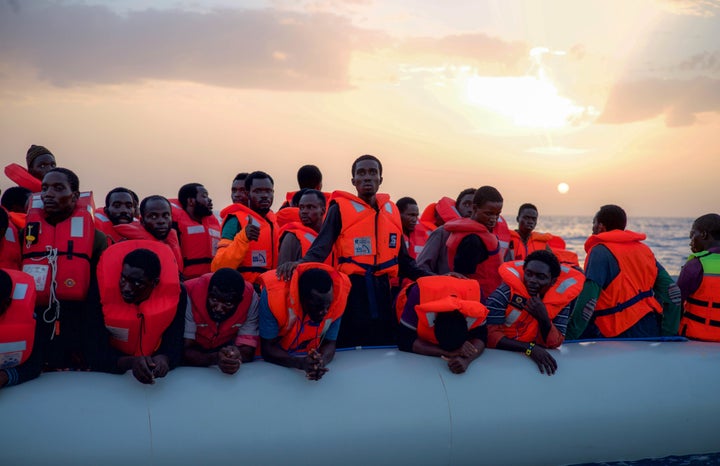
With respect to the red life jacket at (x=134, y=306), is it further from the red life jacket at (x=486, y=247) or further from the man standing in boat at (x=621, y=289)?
the man standing in boat at (x=621, y=289)

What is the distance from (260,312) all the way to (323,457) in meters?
0.82

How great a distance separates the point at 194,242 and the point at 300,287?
1.89 m

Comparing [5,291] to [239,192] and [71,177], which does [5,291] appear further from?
[239,192]

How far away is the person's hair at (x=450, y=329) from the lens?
3502 mm

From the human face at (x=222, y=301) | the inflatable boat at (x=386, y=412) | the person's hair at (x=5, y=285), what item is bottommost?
the inflatable boat at (x=386, y=412)

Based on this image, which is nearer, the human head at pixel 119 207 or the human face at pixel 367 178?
the human face at pixel 367 178

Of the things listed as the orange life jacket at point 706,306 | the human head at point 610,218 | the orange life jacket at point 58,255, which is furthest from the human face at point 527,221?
the orange life jacket at point 58,255

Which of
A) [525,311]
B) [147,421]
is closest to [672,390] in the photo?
[525,311]

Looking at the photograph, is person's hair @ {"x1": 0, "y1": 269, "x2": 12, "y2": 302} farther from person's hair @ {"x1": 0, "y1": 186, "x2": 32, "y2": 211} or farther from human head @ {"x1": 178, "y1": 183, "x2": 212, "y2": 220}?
person's hair @ {"x1": 0, "y1": 186, "x2": 32, "y2": 211}

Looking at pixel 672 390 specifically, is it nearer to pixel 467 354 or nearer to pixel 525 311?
pixel 525 311

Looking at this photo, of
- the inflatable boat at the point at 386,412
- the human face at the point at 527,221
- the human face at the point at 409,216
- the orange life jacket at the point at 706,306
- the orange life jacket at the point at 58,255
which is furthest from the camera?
the human face at the point at 527,221

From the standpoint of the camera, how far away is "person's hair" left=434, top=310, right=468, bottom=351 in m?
3.50

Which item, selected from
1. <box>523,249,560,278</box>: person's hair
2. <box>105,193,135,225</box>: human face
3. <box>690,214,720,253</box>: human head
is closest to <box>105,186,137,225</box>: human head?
<box>105,193,135,225</box>: human face

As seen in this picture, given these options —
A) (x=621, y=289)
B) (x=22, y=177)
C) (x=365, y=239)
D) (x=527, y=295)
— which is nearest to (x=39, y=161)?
(x=22, y=177)
